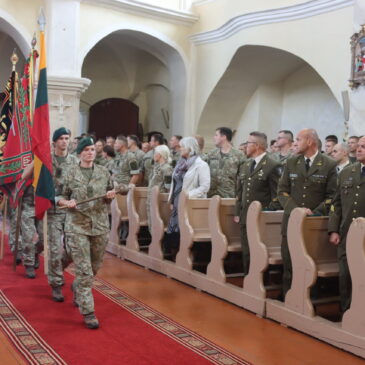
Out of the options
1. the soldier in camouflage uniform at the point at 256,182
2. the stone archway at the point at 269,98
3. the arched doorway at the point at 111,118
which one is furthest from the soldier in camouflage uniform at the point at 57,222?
the arched doorway at the point at 111,118

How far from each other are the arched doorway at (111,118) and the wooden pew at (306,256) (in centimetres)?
953

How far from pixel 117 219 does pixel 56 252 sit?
2.13 meters

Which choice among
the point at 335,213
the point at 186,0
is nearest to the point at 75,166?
the point at 335,213

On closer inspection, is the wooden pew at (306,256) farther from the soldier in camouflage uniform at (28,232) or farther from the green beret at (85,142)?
the soldier in camouflage uniform at (28,232)

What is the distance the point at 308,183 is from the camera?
4.11 m

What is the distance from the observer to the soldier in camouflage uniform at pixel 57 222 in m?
4.43

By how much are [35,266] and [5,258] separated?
654 millimetres

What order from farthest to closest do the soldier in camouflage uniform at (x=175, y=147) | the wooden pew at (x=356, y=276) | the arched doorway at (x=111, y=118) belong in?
the arched doorway at (x=111, y=118), the soldier in camouflage uniform at (x=175, y=147), the wooden pew at (x=356, y=276)

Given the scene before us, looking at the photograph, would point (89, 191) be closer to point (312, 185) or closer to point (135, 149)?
point (312, 185)

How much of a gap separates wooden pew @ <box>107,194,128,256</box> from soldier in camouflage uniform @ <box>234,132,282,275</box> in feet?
7.07

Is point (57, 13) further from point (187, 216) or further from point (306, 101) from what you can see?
point (187, 216)

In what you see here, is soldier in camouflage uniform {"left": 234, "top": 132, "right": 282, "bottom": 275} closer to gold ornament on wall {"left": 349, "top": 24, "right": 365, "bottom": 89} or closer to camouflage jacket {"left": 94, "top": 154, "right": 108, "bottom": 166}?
gold ornament on wall {"left": 349, "top": 24, "right": 365, "bottom": 89}

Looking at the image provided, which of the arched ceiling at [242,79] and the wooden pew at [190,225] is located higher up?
the arched ceiling at [242,79]

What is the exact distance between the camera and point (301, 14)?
8805 millimetres
